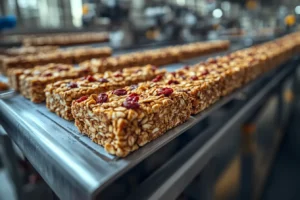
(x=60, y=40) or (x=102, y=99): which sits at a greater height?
(x=60, y=40)

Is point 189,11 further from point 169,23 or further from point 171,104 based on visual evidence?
point 171,104

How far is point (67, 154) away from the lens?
64cm

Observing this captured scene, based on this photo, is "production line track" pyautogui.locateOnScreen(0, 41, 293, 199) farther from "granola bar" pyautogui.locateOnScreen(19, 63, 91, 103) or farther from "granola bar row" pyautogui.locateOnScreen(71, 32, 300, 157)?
"granola bar" pyautogui.locateOnScreen(19, 63, 91, 103)

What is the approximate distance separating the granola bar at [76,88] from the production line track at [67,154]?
1.6 inches

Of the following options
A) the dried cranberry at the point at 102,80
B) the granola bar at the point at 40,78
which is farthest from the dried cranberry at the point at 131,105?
the granola bar at the point at 40,78

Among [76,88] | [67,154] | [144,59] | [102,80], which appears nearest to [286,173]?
[144,59]

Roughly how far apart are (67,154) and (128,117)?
0.61ft

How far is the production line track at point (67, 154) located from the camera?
0.56 meters

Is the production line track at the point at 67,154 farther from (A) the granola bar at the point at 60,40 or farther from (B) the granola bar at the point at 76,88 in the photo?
(A) the granola bar at the point at 60,40

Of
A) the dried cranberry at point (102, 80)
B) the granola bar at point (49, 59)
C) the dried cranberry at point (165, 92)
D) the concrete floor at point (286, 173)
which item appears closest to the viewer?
the dried cranberry at point (165, 92)

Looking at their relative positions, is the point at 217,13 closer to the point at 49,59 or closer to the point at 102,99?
the point at 49,59

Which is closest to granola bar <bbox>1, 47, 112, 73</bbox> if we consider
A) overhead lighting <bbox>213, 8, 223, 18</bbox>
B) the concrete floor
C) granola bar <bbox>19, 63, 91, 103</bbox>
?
granola bar <bbox>19, 63, 91, 103</bbox>

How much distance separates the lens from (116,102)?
0.75 metres

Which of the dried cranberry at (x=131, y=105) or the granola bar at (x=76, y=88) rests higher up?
the dried cranberry at (x=131, y=105)
